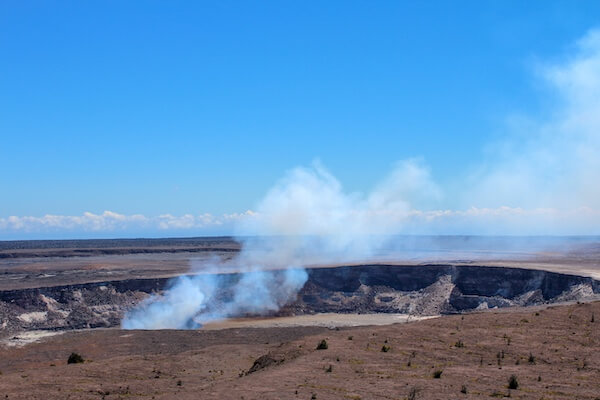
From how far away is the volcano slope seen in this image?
26297 millimetres

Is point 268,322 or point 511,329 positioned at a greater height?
point 511,329

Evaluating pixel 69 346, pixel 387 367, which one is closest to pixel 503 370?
pixel 387 367

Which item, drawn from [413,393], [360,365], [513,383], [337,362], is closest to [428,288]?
[337,362]

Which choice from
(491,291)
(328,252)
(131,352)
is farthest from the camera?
(328,252)

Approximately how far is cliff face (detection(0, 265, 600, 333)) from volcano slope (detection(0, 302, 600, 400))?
23.3 metres

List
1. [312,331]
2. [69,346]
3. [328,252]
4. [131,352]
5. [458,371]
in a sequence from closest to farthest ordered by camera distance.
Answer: [458,371], [131,352], [69,346], [312,331], [328,252]

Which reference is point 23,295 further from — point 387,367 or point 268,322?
point 387,367

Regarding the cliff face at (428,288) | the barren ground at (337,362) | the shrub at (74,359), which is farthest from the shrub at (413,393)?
the cliff face at (428,288)

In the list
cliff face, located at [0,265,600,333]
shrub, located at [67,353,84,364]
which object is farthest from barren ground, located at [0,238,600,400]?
cliff face, located at [0,265,600,333]

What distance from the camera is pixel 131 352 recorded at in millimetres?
44312

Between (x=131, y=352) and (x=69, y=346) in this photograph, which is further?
(x=69, y=346)

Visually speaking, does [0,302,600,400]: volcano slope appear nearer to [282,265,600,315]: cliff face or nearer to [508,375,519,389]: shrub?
[508,375,519,389]: shrub

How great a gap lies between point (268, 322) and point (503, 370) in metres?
44.5

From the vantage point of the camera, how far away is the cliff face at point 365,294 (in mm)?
70000
